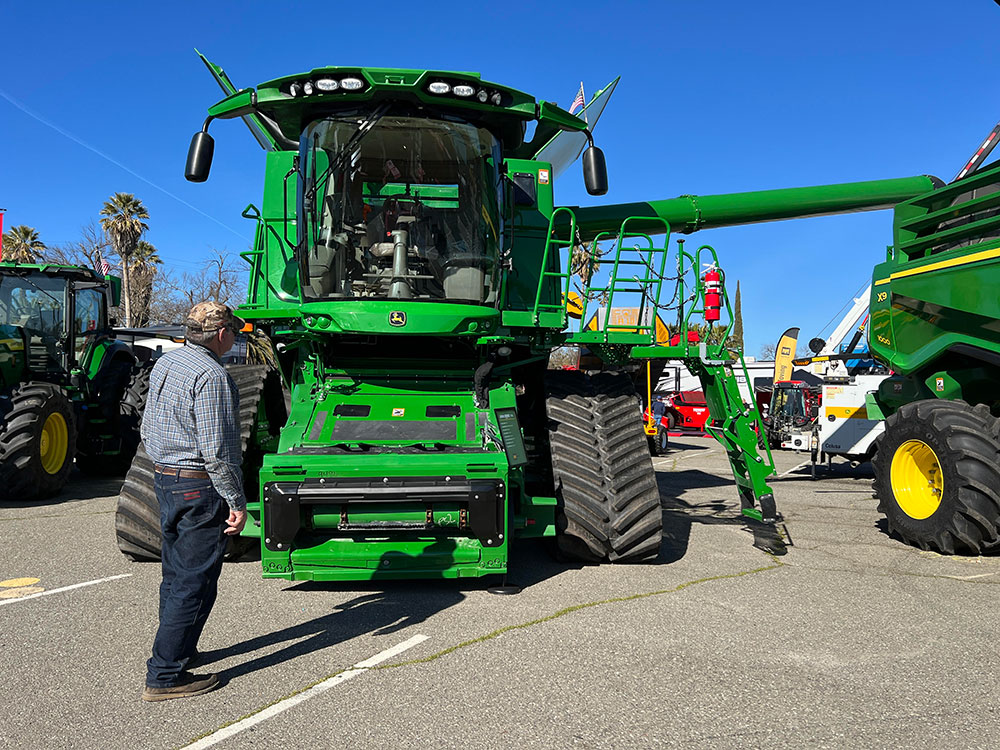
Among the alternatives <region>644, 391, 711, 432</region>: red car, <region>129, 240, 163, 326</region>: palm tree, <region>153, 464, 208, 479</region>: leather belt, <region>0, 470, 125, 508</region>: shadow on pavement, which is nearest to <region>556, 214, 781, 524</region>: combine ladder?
<region>153, 464, 208, 479</region>: leather belt

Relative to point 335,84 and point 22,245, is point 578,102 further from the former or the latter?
point 22,245

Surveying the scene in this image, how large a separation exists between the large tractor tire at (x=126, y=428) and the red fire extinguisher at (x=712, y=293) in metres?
7.75

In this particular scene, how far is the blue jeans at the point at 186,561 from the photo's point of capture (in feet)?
11.9

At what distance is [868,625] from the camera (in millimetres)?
4656

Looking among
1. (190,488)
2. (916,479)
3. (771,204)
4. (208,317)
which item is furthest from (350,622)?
(771,204)

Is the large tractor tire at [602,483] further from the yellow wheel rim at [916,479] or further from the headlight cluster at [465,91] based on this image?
the yellow wheel rim at [916,479]

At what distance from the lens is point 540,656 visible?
13.5 ft

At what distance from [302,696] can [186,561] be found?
0.83m

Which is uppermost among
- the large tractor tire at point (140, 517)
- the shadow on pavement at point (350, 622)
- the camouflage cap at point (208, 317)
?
the camouflage cap at point (208, 317)

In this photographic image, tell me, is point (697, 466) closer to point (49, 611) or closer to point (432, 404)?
point (432, 404)

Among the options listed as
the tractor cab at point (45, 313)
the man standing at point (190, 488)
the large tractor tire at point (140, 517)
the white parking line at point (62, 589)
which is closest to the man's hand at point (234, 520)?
the man standing at point (190, 488)

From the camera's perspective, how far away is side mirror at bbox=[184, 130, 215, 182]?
586 centimetres

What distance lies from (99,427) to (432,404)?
23.9ft

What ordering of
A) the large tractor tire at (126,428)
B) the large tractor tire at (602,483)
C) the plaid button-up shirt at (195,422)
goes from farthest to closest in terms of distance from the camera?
the large tractor tire at (126,428) < the large tractor tire at (602,483) < the plaid button-up shirt at (195,422)
